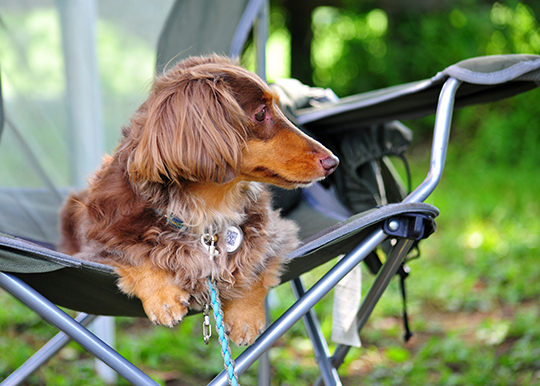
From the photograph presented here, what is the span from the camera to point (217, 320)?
3.78 feet

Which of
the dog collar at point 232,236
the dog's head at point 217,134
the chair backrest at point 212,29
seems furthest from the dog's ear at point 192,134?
the chair backrest at point 212,29

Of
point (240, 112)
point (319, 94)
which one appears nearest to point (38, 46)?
point (319, 94)

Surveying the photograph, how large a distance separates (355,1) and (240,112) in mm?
5355

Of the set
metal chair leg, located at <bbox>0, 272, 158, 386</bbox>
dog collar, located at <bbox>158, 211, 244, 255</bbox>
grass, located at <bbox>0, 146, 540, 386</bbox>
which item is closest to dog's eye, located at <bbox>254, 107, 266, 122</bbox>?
dog collar, located at <bbox>158, 211, 244, 255</bbox>

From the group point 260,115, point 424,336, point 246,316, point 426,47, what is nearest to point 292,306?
point 246,316

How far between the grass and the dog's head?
54.7 inches

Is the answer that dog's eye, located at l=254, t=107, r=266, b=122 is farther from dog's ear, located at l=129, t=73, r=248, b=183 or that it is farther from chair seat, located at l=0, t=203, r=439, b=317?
chair seat, located at l=0, t=203, r=439, b=317

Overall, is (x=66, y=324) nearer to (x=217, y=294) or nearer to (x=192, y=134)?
(x=217, y=294)

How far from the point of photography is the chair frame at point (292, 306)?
111cm

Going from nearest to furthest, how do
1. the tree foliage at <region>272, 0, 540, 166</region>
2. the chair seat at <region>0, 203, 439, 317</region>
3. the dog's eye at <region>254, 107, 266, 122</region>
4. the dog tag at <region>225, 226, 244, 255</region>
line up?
the chair seat at <region>0, 203, 439, 317</region>, the dog's eye at <region>254, 107, 266, 122</region>, the dog tag at <region>225, 226, 244, 255</region>, the tree foliage at <region>272, 0, 540, 166</region>

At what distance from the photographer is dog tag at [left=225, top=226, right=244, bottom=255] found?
1332 millimetres

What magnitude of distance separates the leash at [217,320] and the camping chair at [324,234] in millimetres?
39

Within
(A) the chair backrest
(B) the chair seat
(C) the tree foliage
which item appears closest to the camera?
A: (B) the chair seat

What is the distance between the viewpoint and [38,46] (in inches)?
86.1
